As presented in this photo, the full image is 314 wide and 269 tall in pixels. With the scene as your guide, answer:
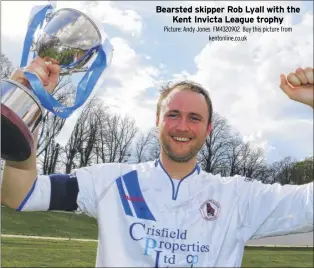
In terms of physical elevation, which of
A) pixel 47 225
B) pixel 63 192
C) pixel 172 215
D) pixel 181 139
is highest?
pixel 181 139

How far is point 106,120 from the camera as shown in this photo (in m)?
31.3

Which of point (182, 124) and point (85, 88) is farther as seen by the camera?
point (85, 88)

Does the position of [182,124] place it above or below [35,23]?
below

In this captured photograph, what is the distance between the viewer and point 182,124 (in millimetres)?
3514

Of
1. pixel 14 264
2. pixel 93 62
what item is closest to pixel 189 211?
pixel 93 62

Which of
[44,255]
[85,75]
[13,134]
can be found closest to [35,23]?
[85,75]

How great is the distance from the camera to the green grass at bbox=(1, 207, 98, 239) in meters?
23.9

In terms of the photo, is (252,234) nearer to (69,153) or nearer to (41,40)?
(41,40)

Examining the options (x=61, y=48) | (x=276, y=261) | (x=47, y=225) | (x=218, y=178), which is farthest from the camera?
(x=47, y=225)

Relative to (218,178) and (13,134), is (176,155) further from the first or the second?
(13,134)

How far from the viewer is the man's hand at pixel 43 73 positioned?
3.24 meters

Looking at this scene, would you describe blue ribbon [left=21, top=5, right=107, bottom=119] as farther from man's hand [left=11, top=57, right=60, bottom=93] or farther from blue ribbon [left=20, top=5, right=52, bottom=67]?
man's hand [left=11, top=57, right=60, bottom=93]

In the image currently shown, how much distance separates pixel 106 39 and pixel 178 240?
1393mm

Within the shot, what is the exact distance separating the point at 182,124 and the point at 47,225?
2367 cm
